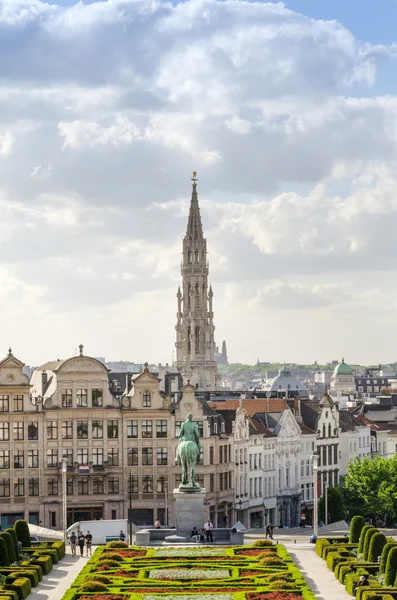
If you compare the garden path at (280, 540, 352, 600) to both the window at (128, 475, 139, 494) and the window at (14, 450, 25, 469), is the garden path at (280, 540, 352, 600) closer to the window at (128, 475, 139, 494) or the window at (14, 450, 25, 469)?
the window at (128, 475, 139, 494)

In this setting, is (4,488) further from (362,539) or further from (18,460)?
(362,539)

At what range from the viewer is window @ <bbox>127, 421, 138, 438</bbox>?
139875mm

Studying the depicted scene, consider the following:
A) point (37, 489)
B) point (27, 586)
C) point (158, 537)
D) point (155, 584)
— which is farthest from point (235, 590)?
point (37, 489)

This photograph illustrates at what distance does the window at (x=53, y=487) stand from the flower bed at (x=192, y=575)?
4013cm

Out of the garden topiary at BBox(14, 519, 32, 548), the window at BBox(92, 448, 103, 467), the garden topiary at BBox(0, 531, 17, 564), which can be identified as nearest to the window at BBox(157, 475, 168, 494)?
the window at BBox(92, 448, 103, 467)

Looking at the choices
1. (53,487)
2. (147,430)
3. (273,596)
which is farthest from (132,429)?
(273,596)

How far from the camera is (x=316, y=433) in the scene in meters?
165

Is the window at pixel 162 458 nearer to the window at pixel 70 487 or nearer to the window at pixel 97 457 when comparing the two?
the window at pixel 97 457

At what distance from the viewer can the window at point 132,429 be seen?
5507 inches

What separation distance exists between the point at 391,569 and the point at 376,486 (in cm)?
6597

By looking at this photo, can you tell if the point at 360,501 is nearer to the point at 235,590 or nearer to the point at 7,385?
the point at 7,385

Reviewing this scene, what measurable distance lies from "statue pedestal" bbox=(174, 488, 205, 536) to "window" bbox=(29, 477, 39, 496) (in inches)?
1283

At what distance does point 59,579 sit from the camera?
8606 centimetres

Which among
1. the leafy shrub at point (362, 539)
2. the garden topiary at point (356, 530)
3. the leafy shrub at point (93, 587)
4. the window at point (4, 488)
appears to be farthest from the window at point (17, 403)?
the leafy shrub at point (93, 587)
